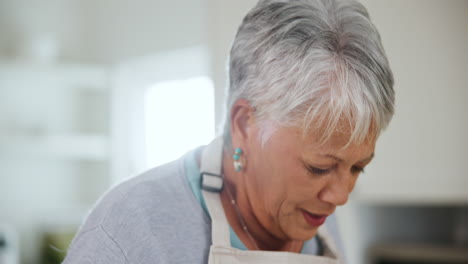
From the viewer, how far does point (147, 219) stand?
43 cm

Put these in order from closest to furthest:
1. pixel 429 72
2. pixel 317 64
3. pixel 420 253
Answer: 1. pixel 317 64
2. pixel 429 72
3. pixel 420 253

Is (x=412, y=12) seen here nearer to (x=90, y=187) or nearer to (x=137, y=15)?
(x=137, y=15)

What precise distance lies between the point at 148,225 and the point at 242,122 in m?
0.11

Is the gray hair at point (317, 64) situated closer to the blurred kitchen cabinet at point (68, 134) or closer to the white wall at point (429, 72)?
the white wall at point (429, 72)

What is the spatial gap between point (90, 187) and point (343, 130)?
0.43 m

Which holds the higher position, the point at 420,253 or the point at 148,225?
the point at 148,225

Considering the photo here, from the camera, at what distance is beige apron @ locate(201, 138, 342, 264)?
1.44ft

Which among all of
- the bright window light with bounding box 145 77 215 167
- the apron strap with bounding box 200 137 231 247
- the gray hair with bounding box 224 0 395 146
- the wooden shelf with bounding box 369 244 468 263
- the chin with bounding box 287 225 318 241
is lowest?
the wooden shelf with bounding box 369 244 468 263

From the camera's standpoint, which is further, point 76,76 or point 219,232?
point 76,76

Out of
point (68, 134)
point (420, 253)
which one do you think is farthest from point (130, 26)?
point (420, 253)

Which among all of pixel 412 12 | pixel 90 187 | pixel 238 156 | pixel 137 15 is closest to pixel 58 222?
pixel 90 187

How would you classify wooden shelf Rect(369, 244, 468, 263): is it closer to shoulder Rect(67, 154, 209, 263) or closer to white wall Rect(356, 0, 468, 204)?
white wall Rect(356, 0, 468, 204)

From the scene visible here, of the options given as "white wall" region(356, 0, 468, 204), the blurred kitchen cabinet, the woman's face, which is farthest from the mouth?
the blurred kitchen cabinet

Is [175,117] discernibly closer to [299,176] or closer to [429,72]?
[299,176]
